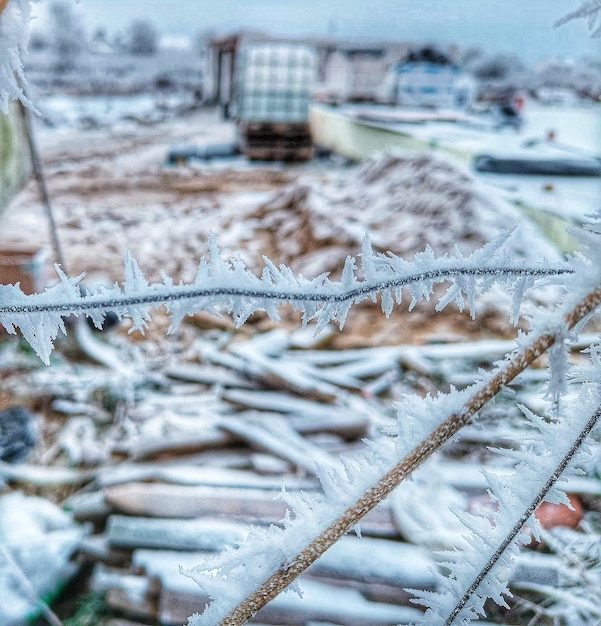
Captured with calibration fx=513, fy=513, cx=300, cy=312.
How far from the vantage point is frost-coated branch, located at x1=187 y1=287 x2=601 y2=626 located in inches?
28.1

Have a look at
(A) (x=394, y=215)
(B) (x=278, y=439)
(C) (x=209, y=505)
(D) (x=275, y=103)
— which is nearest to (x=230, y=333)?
(B) (x=278, y=439)

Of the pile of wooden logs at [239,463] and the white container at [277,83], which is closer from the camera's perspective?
the pile of wooden logs at [239,463]

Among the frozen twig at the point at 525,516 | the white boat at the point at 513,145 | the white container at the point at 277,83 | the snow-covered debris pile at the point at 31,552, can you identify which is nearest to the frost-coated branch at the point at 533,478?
the frozen twig at the point at 525,516

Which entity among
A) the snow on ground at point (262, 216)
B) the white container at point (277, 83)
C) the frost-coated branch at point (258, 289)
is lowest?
the snow on ground at point (262, 216)

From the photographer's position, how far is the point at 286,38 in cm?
2159

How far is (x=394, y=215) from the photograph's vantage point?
6.98 m

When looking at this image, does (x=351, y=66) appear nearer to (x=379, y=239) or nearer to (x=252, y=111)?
(x=252, y=111)

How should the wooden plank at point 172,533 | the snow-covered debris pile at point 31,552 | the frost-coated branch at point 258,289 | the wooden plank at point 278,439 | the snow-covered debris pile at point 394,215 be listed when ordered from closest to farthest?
the frost-coated branch at point 258,289
the snow-covered debris pile at point 31,552
the wooden plank at point 172,533
the wooden plank at point 278,439
the snow-covered debris pile at point 394,215

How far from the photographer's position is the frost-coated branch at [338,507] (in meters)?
0.71

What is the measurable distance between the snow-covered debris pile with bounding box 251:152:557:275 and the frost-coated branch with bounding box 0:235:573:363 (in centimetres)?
477

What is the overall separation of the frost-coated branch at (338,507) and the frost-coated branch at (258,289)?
112 mm

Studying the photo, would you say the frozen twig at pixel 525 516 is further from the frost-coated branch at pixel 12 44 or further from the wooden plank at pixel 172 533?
the wooden plank at pixel 172 533

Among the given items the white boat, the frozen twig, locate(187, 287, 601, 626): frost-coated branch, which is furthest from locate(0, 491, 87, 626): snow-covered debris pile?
the white boat

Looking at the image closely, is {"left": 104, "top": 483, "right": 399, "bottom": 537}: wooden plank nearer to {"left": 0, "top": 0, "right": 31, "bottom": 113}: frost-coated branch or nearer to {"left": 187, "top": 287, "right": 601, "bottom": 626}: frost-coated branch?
{"left": 187, "top": 287, "right": 601, "bottom": 626}: frost-coated branch
